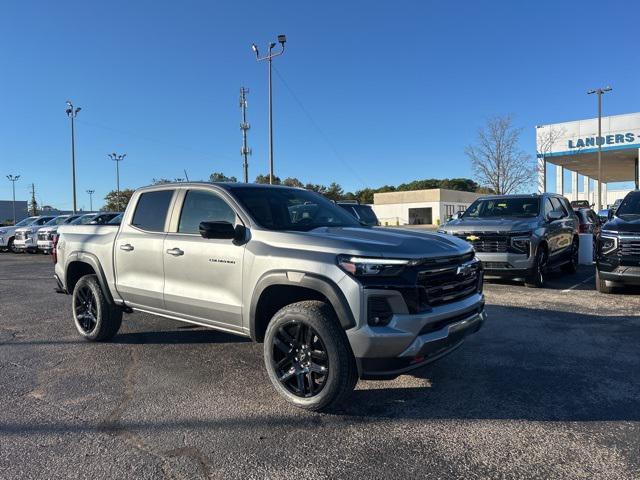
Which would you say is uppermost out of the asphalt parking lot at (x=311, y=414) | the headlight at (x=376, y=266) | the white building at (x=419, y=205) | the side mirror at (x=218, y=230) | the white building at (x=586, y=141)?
the white building at (x=586, y=141)

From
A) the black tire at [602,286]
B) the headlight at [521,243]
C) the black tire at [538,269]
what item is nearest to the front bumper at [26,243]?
the headlight at [521,243]

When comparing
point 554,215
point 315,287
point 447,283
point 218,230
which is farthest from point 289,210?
point 554,215

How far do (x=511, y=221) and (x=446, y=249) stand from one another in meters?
5.98

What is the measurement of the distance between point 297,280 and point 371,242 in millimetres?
635

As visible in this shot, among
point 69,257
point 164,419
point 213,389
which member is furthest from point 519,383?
point 69,257

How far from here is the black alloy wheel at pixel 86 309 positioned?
19.3ft

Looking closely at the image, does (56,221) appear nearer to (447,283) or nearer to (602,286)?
(602,286)

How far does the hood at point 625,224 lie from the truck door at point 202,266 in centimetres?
658

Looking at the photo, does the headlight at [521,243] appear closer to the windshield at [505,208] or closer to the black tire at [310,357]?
the windshield at [505,208]

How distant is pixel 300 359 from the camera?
12.7ft

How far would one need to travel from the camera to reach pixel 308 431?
349 centimetres

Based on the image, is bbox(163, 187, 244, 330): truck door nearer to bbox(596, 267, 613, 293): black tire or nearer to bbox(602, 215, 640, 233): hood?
bbox(602, 215, 640, 233): hood

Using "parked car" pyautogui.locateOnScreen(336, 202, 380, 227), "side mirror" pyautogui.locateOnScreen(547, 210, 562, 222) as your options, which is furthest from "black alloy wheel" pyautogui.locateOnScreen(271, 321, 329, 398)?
"parked car" pyautogui.locateOnScreen(336, 202, 380, 227)

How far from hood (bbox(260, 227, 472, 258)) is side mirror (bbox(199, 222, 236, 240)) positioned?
266 mm
